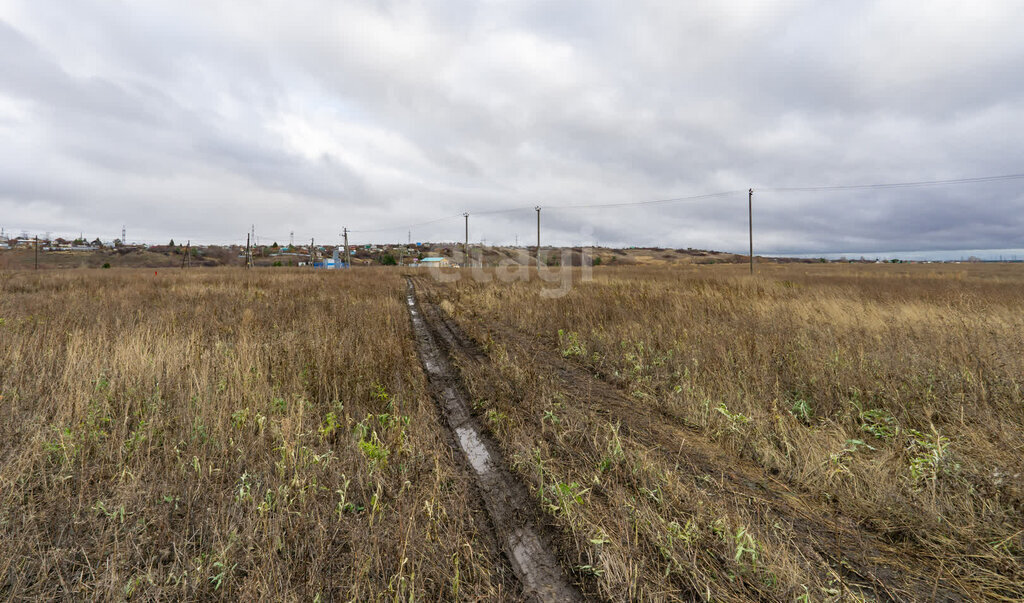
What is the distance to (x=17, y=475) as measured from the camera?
106 inches

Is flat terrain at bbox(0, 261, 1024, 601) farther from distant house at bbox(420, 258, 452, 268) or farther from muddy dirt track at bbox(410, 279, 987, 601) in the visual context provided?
distant house at bbox(420, 258, 452, 268)

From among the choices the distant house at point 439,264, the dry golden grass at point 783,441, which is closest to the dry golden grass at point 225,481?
the dry golden grass at point 783,441

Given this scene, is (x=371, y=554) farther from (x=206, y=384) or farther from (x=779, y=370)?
(x=779, y=370)

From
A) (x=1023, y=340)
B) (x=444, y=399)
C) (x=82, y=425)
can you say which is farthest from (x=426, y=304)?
(x=1023, y=340)

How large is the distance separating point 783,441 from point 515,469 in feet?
8.94

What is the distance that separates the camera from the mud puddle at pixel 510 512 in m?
2.14

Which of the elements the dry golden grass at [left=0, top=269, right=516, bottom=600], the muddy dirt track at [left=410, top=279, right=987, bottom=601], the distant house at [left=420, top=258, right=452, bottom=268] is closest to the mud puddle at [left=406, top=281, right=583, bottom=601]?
the muddy dirt track at [left=410, top=279, right=987, bottom=601]

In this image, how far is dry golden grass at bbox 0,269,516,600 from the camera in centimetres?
208

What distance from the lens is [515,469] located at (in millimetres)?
3330

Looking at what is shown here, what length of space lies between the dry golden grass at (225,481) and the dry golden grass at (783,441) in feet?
3.22

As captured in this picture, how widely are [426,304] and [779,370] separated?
12330mm

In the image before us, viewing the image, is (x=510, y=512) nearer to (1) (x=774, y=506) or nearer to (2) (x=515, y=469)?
(2) (x=515, y=469)

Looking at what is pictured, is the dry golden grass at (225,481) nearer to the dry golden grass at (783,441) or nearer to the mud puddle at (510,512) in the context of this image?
the mud puddle at (510,512)

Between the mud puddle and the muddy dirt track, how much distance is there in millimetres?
13
